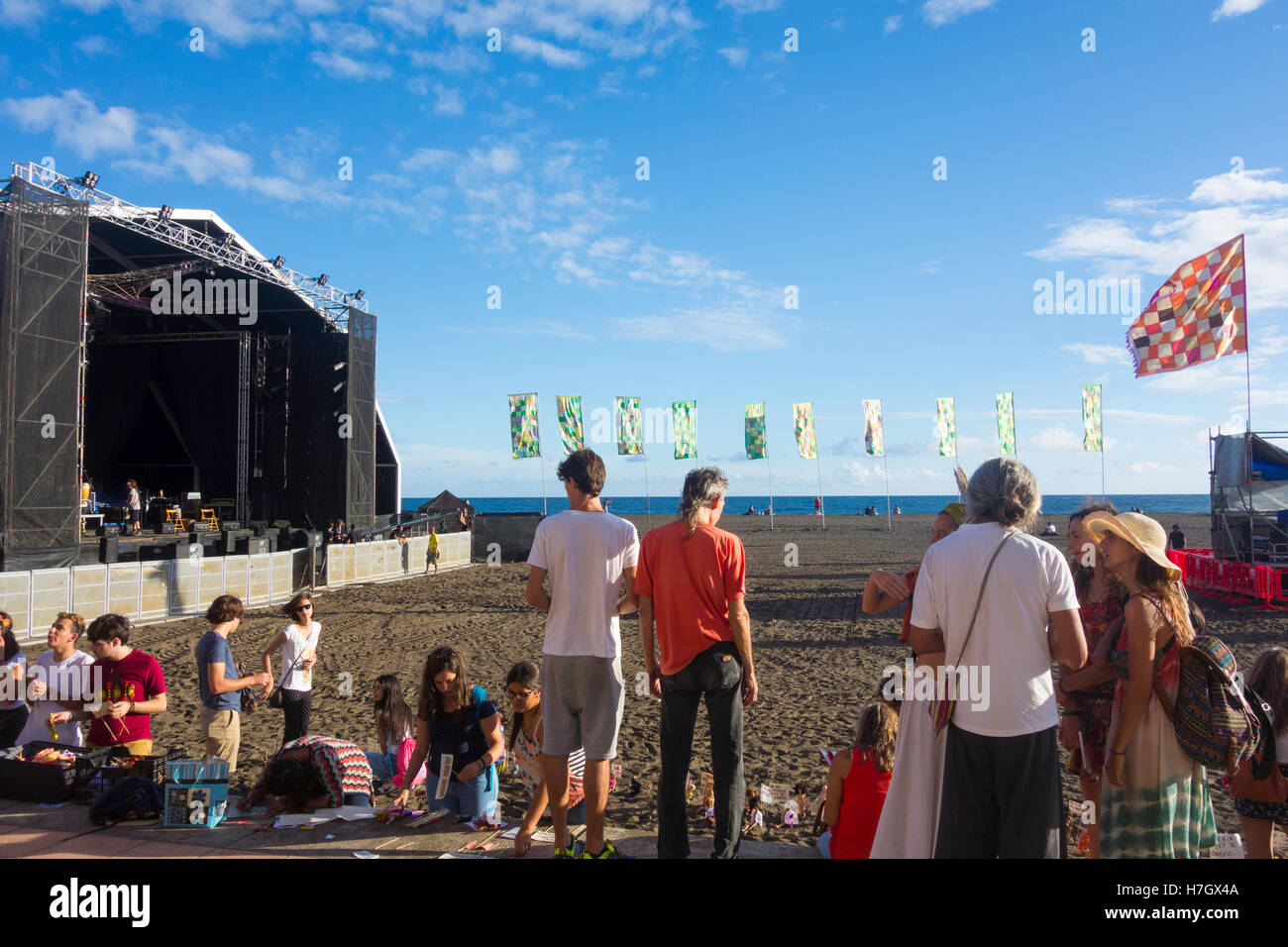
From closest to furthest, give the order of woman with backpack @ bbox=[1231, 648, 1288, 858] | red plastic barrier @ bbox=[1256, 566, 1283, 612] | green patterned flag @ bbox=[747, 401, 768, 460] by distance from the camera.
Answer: woman with backpack @ bbox=[1231, 648, 1288, 858] → red plastic barrier @ bbox=[1256, 566, 1283, 612] → green patterned flag @ bbox=[747, 401, 768, 460]

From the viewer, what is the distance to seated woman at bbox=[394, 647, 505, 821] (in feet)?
12.7

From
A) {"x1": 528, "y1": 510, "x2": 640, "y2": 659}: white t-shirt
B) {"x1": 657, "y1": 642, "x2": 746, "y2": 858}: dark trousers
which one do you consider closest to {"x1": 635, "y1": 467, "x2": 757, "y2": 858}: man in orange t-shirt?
{"x1": 657, "y1": 642, "x2": 746, "y2": 858}: dark trousers

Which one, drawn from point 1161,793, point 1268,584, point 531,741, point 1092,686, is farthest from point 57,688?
point 1268,584

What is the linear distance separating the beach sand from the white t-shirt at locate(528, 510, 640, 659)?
1.63 metres

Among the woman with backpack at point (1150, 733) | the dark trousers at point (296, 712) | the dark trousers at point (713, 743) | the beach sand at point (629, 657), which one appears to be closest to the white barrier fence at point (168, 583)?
the beach sand at point (629, 657)

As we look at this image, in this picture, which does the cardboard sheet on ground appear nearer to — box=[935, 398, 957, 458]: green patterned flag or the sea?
box=[935, 398, 957, 458]: green patterned flag

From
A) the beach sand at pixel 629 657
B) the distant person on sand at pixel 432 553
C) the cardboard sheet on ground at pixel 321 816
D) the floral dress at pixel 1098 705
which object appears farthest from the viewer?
the distant person on sand at pixel 432 553

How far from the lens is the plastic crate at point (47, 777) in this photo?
12.9 feet

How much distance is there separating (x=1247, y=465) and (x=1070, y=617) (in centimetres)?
1581

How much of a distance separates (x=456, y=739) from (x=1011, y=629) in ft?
9.56

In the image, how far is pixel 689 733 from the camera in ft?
10.1

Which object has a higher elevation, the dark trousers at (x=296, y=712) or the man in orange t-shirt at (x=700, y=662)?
the man in orange t-shirt at (x=700, y=662)

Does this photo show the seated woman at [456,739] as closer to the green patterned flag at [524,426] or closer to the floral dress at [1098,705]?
the floral dress at [1098,705]

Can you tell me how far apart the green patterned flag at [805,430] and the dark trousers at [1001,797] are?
94.4 ft
